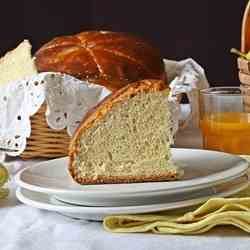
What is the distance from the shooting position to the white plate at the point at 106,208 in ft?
3.29

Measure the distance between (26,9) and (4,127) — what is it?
6.26ft

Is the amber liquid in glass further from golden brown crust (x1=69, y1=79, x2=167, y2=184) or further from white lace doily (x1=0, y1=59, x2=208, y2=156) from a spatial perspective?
golden brown crust (x1=69, y1=79, x2=167, y2=184)

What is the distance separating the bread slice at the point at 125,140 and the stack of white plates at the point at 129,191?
0.12ft

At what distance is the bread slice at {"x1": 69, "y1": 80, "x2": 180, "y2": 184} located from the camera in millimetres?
1114

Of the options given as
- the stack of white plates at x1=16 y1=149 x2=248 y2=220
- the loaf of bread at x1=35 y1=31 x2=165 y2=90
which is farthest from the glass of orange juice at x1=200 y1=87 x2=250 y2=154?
the stack of white plates at x1=16 y1=149 x2=248 y2=220

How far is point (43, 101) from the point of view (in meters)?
1.42

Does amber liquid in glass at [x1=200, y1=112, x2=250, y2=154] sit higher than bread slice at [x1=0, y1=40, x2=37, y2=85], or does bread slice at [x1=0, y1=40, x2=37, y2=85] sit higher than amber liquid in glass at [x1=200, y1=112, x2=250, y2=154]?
bread slice at [x1=0, y1=40, x2=37, y2=85]

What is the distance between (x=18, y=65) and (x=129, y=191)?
2.30 feet

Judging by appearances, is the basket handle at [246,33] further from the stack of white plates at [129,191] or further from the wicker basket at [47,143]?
the stack of white plates at [129,191]

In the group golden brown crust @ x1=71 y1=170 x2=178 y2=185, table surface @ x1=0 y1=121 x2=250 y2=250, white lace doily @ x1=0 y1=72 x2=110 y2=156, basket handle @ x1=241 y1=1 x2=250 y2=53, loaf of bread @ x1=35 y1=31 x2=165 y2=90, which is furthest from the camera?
basket handle @ x1=241 y1=1 x2=250 y2=53

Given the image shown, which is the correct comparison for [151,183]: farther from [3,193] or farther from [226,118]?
[226,118]

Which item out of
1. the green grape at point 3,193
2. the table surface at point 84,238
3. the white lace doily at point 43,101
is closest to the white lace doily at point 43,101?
the white lace doily at point 43,101

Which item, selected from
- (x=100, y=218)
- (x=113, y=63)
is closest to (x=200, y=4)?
(x=113, y=63)

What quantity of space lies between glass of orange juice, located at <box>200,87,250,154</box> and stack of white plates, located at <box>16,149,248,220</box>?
0.94 ft
